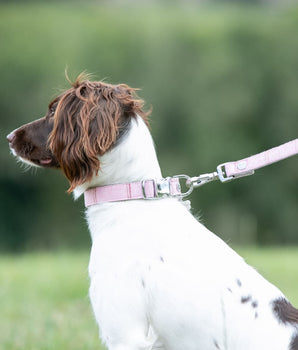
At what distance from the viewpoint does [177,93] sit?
934 inches

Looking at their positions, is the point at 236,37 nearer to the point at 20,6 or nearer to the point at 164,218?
the point at 20,6

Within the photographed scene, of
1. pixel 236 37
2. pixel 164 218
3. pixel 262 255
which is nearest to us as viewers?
pixel 164 218

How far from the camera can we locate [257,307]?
128 inches

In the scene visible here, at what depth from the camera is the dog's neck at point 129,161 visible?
3600 mm

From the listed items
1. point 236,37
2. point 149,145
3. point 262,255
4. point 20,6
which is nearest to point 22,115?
point 20,6

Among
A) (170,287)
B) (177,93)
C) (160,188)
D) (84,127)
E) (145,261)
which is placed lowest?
(170,287)

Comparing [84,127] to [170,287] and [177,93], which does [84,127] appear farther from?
[177,93]

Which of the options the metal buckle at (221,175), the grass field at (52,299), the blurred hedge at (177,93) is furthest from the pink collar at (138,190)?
the blurred hedge at (177,93)

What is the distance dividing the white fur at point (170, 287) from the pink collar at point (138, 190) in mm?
42

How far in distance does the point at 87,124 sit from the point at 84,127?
27mm

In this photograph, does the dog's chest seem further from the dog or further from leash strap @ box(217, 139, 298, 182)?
leash strap @ box(217, 139, 298, 182)

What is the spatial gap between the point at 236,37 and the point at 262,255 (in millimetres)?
15033

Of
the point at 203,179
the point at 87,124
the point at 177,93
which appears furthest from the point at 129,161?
the point at 177,93

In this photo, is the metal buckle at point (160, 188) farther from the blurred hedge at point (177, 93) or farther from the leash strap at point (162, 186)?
the blurred hedge at point (177, 93)
